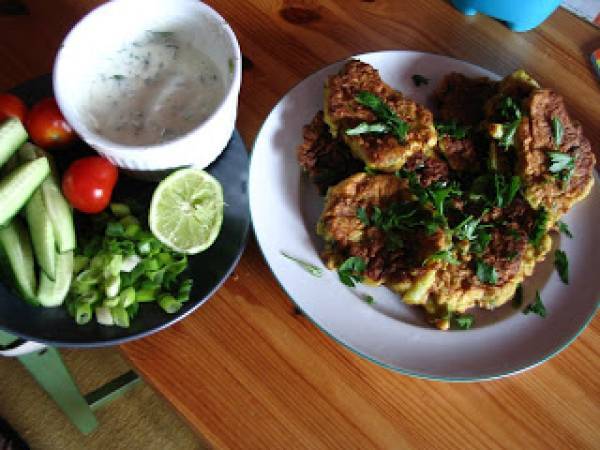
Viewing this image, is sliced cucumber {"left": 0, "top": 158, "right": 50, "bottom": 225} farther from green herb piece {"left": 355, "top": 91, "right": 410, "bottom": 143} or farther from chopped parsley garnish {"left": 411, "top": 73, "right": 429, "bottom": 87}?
chopped parsley garnish {"left": 411, "top": 73, "right": 429, "bottom": 87}

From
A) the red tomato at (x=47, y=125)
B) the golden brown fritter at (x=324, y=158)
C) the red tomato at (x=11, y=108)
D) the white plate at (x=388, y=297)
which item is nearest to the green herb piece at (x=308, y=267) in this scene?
the white plate at (x=388, y=297)

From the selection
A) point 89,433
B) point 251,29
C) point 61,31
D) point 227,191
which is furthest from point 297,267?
point 89,433

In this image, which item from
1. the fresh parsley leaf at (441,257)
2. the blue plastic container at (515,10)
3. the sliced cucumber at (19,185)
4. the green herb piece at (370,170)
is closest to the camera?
the sliced cucumber at (19,185)

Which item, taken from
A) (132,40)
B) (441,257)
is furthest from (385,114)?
(132,40)

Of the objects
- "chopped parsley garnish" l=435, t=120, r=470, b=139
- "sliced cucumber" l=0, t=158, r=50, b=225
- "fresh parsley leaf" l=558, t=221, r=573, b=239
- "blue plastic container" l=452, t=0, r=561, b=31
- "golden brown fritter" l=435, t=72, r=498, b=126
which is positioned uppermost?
"blue plastic container" l=452, t=0, r=561, b=31

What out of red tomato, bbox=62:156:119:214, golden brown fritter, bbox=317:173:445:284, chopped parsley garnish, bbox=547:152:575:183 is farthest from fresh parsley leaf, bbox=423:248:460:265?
red tomato, bbox=62:156:119:214

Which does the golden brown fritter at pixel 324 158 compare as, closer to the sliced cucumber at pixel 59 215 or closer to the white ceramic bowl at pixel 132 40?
the white ceramic bowl at pixel 132 40

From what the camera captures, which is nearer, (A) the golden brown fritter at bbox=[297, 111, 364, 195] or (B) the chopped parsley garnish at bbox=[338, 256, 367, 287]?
(B) the chopped parsley garnish at bbox=[338, 256, 367, 287]
